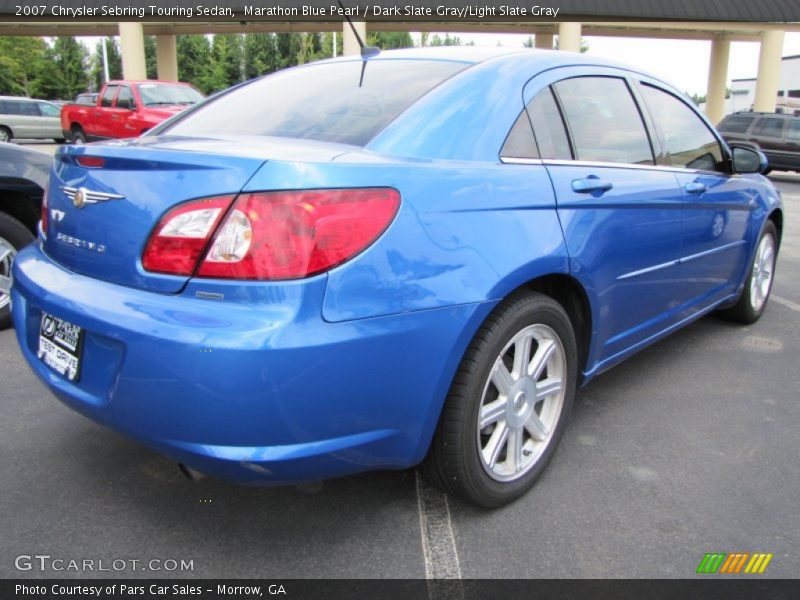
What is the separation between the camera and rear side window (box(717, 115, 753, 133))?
56.5 ft

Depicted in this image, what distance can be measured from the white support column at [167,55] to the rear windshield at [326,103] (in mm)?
27205

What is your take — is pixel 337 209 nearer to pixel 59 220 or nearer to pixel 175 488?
pixel 59 220

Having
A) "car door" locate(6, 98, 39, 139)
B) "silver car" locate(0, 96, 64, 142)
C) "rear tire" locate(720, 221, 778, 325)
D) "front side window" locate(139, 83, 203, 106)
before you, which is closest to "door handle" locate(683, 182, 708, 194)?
"rear tire" locate(720, 221, 778, 325)

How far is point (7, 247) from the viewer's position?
166 inches

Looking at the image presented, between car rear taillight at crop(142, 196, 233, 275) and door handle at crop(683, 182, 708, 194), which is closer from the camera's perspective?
car rear taillight at crop(142, 196, 233, 275)

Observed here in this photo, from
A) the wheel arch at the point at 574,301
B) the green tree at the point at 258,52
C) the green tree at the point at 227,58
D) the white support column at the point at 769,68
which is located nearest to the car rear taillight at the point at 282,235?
the wheel arch at the point at 574,301

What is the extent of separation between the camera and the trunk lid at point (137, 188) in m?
1.87

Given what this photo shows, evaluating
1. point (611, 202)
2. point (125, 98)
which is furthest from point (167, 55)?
point (611, 202)

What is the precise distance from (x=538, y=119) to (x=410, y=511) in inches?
59.8

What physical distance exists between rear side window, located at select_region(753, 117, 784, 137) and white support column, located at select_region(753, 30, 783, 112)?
8.64m

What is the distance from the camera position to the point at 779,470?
271cm

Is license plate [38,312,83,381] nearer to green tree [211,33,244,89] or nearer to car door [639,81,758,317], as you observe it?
car door [639,81,758,317]

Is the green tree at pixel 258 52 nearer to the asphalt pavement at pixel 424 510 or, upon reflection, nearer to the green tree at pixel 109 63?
the green tree at pixel 109 63

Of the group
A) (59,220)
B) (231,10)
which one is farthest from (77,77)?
(59,220)
